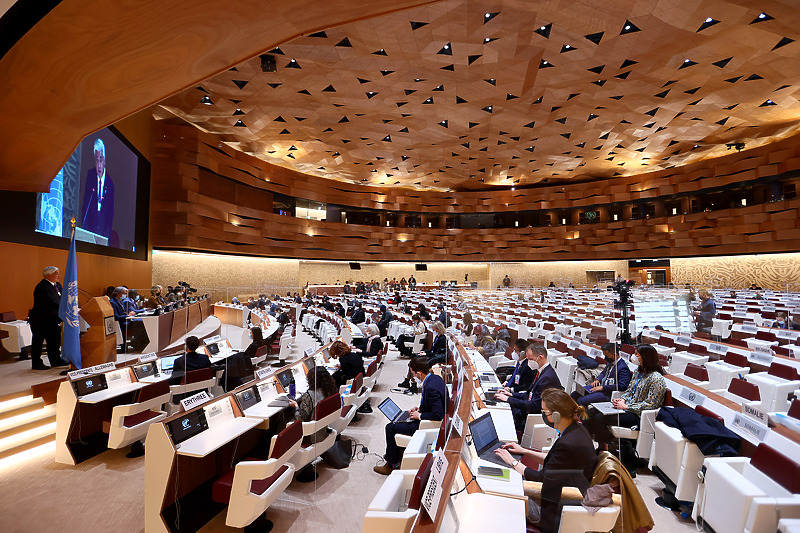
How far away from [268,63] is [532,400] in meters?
13.2

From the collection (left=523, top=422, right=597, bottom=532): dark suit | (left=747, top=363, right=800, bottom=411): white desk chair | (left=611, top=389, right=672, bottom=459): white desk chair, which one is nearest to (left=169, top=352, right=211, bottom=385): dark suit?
(left=523, top=422, right=597, bottom=532): dark suit

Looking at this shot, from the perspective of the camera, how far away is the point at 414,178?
2933 centimetres

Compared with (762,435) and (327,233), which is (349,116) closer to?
(327,233)

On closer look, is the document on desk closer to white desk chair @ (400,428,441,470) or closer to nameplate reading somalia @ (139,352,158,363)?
white desk chair @ (400,428,441,470)

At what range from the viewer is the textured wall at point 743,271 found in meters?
22.8

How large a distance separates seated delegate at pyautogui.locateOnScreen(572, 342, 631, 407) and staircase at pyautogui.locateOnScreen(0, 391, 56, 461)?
20.4ft

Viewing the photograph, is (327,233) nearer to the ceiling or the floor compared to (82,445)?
nearer to the ceiling

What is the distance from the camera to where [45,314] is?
225 inches

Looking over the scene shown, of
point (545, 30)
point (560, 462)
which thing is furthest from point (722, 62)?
point (560, 462)

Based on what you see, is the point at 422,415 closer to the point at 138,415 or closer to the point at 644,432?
the point at 644,432

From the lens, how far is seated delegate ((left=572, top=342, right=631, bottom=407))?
4602 mm

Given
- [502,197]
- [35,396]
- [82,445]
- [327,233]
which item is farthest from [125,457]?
[502,197]

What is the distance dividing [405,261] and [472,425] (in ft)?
92.7

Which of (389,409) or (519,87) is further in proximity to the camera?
(519,87)
